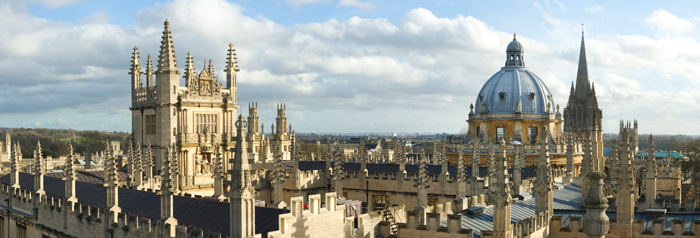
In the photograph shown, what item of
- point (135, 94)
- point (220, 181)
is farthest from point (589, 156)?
point (135, 94)

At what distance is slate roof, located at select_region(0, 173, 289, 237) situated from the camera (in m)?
17.2

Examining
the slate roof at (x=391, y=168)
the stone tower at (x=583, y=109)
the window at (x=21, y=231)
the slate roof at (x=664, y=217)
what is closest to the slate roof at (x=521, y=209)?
the slate roof at (x=664, y=217)

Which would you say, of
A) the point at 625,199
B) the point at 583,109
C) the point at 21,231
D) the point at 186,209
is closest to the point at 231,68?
the point at 21,231

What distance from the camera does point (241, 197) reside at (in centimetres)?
1295

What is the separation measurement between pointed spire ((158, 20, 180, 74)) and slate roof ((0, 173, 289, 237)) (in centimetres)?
1318

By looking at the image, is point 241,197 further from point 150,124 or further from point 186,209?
point 150,124

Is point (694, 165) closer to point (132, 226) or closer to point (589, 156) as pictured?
point (589, 156)

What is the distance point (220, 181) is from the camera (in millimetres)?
24000

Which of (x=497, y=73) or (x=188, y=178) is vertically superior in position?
(x=497, y=73)

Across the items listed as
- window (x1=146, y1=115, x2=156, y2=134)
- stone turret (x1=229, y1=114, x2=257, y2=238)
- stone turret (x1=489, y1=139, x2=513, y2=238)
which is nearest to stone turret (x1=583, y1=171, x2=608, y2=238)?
stone turret (x1=489, y1=139, x2=513, y2=238)

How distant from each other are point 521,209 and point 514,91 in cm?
3267

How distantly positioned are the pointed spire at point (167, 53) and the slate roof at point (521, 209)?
26475 millimetres

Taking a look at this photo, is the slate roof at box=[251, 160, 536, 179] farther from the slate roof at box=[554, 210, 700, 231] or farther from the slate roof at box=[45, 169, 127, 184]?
the slate roof at box=[554, 210, 700, 231]

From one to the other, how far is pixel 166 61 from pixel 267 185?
1269 centimetres
